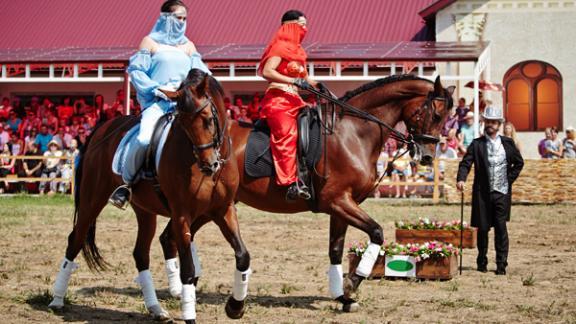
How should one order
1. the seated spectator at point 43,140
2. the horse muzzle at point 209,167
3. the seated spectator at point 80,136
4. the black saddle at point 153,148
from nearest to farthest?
the horse muzzle at point 209,167, the black saddle at point 153,148, the seated spectator at point 80,136, the seated spectator at point 43,140

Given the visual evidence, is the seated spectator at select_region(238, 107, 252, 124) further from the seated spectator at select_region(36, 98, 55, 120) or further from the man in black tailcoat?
the man in black tailcoat

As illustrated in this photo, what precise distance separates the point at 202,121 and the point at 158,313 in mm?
2023

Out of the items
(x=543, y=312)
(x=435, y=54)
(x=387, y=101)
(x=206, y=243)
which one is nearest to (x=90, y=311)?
(x=387, y=101)

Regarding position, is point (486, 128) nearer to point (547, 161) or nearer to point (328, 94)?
point (328, 94)

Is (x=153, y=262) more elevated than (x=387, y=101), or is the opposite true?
(x=387, y=101)

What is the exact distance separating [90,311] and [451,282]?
4115 millimetres

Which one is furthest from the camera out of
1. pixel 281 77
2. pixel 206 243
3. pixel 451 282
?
pixel 206 243

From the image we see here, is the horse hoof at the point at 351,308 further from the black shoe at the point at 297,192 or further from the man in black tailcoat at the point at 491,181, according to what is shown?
the man in black tailcoat at the point at 491,181

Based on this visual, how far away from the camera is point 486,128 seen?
38.8 feet

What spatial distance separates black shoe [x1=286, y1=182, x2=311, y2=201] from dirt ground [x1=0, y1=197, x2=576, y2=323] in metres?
1.06

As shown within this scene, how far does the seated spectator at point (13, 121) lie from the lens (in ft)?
87.8

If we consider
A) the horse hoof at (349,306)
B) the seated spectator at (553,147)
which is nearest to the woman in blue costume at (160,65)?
the horse hoof at (349,306)

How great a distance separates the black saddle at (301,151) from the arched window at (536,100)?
772 inches

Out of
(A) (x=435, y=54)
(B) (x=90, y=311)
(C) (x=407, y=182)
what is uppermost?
(A) (x=435, y=54)
